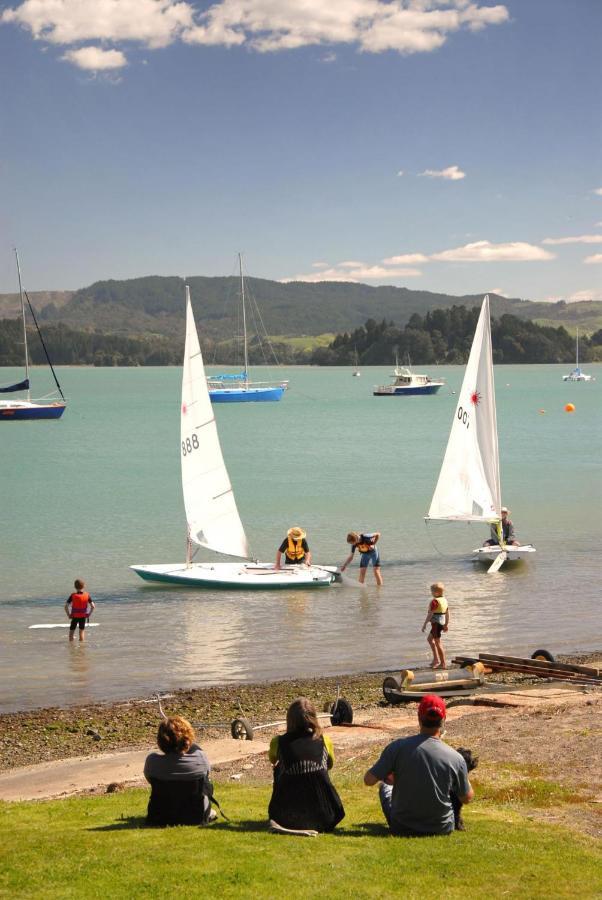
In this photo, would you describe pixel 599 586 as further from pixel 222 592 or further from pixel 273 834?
pixel 273 834

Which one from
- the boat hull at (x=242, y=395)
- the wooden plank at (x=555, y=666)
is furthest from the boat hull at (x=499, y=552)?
the boat hull at (x=242, y=395)

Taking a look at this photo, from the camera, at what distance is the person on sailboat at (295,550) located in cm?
2880

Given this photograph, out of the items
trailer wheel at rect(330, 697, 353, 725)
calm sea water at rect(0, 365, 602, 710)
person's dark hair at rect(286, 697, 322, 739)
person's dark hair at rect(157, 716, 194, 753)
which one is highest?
person's dark hair at rect(286, 697, 322, 739)

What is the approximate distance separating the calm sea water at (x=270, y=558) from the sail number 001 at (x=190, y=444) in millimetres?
3740

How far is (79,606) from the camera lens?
22.6m

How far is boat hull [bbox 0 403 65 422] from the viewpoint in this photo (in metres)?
117

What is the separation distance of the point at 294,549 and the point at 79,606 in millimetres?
7949

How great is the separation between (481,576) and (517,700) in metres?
14.5

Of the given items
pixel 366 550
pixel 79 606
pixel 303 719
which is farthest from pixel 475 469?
pixel 303 719

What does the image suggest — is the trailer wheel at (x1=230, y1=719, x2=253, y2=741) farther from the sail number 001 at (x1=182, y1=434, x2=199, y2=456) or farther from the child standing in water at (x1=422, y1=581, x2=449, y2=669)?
the sail number 001 at (x1=182, y1=434, x2=199, y2=456)

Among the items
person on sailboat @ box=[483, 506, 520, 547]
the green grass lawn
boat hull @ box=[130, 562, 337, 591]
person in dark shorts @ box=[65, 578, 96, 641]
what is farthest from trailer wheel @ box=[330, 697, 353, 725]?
person on sailboat @ box=[483, 506, 520, 547]

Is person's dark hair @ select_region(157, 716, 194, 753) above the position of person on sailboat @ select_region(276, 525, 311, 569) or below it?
above

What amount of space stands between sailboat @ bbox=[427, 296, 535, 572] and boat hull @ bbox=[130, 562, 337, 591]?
17.3ft

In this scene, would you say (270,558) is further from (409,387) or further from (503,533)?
(409,387)
